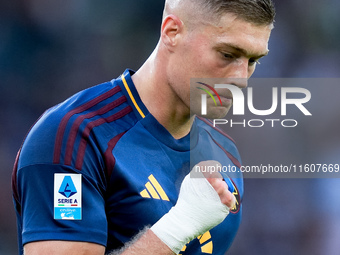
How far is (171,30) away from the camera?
214 centimetres

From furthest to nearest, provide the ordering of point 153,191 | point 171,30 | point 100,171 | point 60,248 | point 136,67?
point 136,67, point 171,30, point 153,191, point 100,171, point 60,248

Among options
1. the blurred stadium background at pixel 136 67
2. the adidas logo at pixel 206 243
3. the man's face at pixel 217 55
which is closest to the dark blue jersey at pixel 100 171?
the adidas logo at pixel 206 243

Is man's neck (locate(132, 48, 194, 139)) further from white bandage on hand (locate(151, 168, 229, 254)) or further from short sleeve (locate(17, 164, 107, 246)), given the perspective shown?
short sleeve (locate(17, 164, 107, 246))

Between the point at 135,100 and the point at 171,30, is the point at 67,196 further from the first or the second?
the point at 171,30

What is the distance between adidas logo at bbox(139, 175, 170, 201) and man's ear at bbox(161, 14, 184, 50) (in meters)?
0.52

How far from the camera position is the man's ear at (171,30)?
2.12 metres

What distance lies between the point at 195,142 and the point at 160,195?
0.43 m

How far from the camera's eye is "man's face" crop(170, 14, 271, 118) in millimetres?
2018

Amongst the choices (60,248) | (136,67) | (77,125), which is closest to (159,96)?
(77,125)

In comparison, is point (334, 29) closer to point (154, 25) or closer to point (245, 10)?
point (154, 25)

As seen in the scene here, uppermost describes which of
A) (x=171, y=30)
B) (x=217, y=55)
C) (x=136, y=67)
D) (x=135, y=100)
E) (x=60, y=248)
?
(x=136, y=67)

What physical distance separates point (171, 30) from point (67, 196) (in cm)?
76

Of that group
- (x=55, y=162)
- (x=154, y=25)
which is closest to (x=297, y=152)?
(x=154, y=25)

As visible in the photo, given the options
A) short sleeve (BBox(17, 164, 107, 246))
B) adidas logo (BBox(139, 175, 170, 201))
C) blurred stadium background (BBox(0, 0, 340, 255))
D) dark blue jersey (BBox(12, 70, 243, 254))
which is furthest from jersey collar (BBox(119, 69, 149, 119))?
blurred stadium background (BBox(0, 0, 340, 255))
